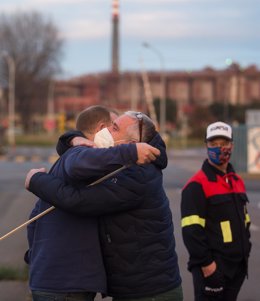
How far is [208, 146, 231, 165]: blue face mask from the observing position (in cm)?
441

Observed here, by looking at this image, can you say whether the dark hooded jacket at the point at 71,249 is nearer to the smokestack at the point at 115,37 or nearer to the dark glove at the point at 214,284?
the dark glove at the point at 214,284

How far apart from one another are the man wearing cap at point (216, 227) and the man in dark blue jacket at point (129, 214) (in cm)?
101

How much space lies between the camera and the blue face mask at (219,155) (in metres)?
4.41

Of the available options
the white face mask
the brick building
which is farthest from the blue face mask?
the brick building

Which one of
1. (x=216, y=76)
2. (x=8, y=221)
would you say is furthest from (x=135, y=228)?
(x=216, y=76)

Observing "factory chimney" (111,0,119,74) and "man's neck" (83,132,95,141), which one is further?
"factory chimney" (111,0,119,74)

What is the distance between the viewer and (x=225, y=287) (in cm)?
437

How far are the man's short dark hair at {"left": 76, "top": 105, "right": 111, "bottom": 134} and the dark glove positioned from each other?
1327mm

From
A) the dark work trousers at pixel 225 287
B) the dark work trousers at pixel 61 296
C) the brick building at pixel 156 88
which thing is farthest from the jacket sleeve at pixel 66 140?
the brick building at pixel 156 88

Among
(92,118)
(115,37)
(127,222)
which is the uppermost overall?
(115,37)

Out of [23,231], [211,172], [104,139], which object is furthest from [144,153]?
[23,231]

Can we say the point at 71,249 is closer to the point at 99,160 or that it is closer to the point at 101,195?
the point at 101,195

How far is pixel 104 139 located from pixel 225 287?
63.8 inches

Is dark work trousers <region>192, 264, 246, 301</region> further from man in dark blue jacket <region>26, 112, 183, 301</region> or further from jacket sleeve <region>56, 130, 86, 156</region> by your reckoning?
jacket sleeve <region>56, 130, 86, 156</region>
